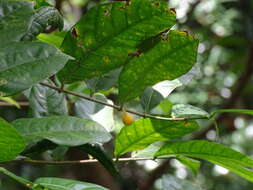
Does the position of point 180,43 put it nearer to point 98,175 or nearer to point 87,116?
point 87,116

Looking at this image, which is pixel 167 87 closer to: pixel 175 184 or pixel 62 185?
pixel 175 184

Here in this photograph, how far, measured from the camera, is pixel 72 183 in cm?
55

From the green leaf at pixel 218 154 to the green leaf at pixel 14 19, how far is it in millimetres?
290

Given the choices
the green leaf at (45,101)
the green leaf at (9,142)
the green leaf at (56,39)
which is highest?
the green leaf at (9,142)

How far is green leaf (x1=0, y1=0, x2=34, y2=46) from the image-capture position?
1.95 feet

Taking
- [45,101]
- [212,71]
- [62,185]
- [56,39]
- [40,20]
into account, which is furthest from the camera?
[212,71]

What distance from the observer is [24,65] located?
57 centimetres

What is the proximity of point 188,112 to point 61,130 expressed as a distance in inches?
7.3

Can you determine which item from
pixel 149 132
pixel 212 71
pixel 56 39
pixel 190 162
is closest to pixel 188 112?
pixel 149 132

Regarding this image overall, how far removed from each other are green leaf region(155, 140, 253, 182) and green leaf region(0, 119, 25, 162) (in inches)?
10.7

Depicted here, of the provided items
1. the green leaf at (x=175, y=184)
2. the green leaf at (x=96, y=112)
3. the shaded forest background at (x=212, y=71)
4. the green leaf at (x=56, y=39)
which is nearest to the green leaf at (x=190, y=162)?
the green leaf at (x=175, y=184)

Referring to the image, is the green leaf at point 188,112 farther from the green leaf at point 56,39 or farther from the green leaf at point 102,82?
the green leaf at point 56,39

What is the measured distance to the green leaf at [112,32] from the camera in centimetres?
62

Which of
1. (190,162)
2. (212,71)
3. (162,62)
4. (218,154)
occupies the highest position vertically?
(162,62)
